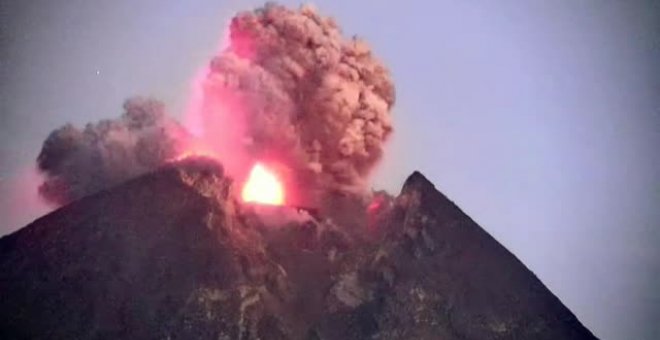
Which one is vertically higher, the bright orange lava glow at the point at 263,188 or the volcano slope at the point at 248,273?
the bright orange lava glow at the point at 263,188

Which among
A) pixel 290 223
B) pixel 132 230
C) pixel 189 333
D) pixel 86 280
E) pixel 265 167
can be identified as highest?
pixel 265 167

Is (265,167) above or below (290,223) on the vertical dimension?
above

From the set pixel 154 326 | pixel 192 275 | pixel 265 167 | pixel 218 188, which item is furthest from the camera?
pixel 265 167

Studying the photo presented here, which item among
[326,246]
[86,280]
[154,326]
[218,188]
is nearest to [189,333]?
[154,326]

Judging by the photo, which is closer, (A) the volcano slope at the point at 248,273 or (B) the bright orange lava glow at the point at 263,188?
(A) the volcano slope at the point at 248,273

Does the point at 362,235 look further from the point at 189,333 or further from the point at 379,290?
the point at 189,333
